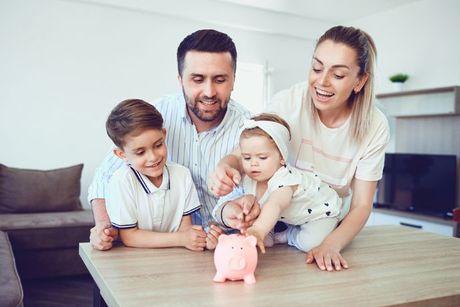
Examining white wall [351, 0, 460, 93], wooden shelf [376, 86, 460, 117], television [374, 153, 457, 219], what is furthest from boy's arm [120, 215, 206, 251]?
white wall [351, 0, 460, 93]

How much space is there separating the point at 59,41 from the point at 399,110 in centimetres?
391

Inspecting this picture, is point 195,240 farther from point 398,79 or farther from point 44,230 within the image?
point 398,79

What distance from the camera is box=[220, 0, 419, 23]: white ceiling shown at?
548 cm

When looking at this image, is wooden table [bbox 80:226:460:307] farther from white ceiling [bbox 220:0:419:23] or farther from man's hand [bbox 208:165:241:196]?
white ceiling [bbox 220:0:419:23]

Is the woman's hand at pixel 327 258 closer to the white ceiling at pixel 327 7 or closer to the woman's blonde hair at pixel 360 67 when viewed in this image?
the woman's blonde hair at pixel 360 67

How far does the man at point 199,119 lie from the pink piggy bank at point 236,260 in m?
0.21

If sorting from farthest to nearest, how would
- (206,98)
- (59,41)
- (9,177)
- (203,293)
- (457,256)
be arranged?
1. (59,41)
2. (9,177)
3. (206,98)
4. (457,256)
5. (203,293)

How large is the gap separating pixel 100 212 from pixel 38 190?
3052 millimetres

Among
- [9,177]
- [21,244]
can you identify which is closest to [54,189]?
[9,177]

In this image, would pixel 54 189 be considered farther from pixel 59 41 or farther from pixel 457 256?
pixel 457 256

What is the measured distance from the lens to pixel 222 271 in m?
1.01

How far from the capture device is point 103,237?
1272mm

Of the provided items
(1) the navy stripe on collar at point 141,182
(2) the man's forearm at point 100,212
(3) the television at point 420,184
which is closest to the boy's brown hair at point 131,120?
(1) the navy stripe on collar at point 141,182

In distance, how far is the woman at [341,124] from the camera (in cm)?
144
